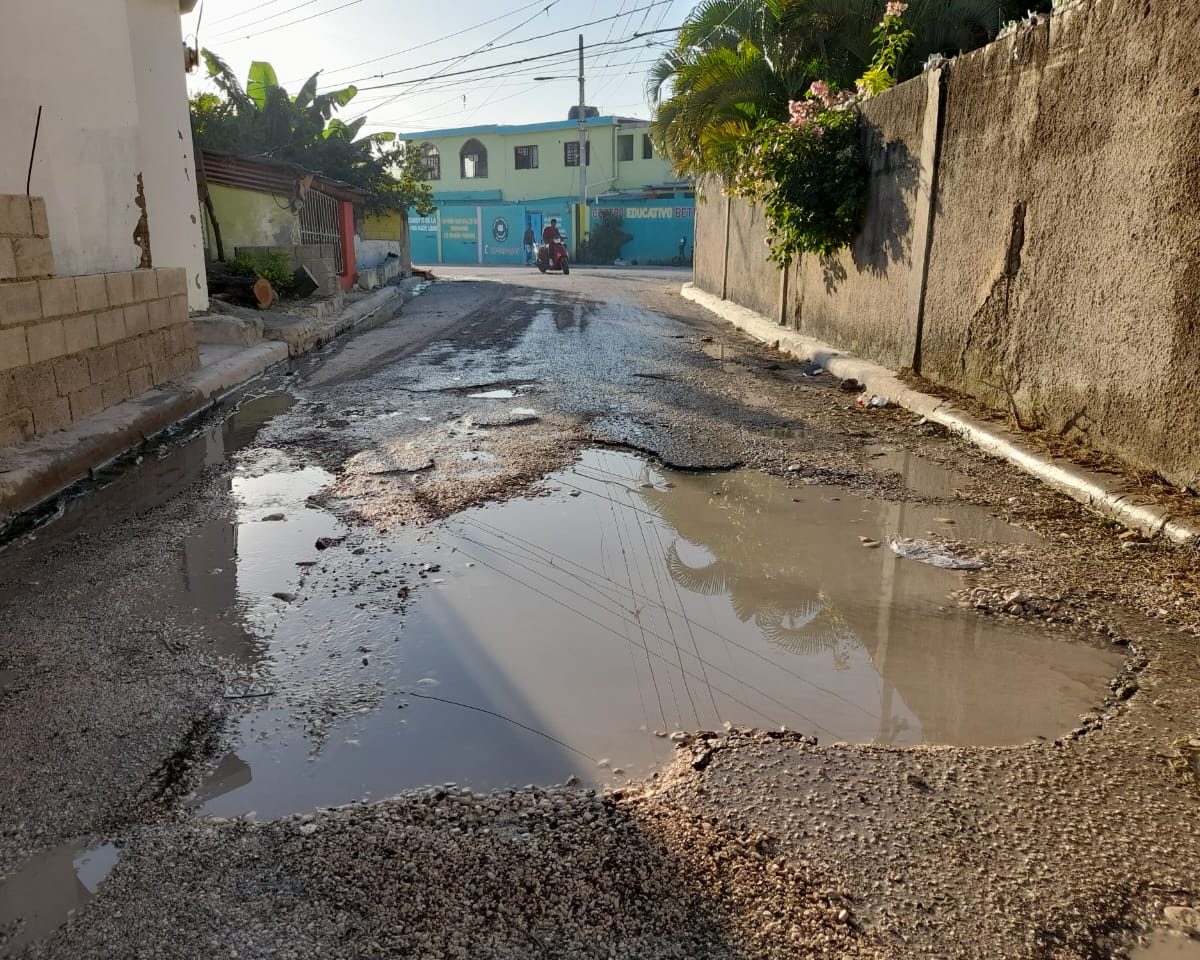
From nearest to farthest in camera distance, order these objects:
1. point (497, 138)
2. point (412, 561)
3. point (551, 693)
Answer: point (551, 693), point (412, 561), point (497, 138)

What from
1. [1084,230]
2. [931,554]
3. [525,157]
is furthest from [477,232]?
[931,554]

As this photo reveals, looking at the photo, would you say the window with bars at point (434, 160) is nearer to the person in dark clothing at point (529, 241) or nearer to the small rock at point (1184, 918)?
Answer: the person in dark clothing at point (529, 241)

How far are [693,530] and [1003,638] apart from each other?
1.57 metres

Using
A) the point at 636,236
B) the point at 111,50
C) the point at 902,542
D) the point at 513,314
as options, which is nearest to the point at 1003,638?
the point at 902,542

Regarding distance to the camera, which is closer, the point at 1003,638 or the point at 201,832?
the point at 201,832

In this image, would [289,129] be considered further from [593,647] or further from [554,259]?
[593,647]

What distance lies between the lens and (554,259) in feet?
92.6

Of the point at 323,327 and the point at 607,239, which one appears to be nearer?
the point at 323,327

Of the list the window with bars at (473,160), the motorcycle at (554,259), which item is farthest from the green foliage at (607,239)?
the motorcycle at (554,259)

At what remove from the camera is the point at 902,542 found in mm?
4191

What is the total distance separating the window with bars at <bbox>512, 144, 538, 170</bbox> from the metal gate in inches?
959

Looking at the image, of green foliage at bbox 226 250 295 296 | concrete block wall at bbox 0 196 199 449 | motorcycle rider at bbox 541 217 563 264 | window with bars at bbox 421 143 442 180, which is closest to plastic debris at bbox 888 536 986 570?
concrete block wall at bbox 0 196 199 449

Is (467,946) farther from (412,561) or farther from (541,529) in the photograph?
(541,529)

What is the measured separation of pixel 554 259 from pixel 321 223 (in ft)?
33.8
